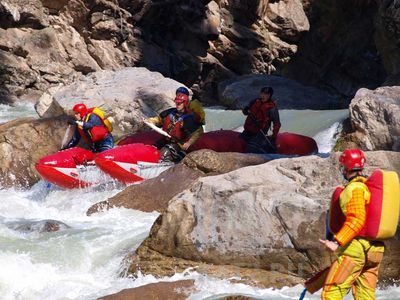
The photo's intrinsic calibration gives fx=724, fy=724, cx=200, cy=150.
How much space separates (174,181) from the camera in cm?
817

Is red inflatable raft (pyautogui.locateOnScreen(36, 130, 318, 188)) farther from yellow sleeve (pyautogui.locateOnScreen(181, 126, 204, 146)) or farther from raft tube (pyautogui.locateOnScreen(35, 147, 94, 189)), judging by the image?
yellow sleeve (pyautogui.locateOnScreen(181, 126, 204, 146))

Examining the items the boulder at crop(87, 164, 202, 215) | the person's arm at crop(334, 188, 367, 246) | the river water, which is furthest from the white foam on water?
the person's arm at crop(334, 188, 367, 246)

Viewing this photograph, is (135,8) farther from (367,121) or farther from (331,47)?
(367,121)

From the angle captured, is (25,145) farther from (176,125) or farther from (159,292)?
Answer: (159,292)

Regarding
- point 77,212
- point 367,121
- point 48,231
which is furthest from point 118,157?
point 367,121

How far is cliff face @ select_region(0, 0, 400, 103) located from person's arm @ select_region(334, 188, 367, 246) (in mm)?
13473

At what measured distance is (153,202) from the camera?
26.2 feet

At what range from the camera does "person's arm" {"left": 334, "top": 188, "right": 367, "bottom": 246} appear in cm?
407

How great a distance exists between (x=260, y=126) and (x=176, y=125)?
4.08ft

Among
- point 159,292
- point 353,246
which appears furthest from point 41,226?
point 353,246

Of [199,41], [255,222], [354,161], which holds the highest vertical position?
[354,161]

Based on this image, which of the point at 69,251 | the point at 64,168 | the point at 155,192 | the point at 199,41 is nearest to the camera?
the point at 69,251

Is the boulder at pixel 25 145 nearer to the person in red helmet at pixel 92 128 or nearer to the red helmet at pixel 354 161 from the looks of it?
the person in red helmet at pixel 92 128

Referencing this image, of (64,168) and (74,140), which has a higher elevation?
(74,140)
